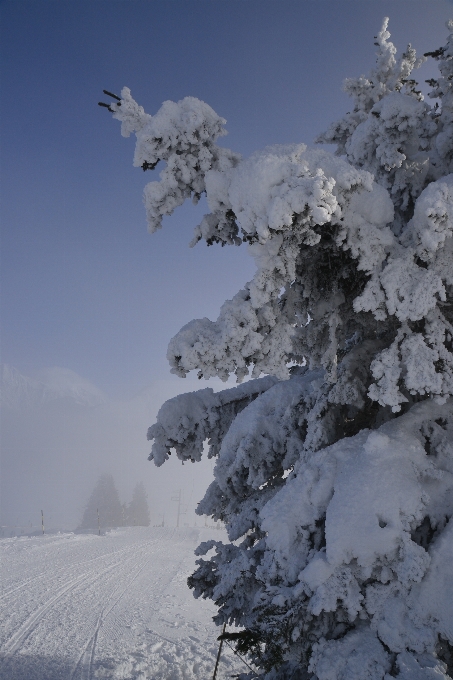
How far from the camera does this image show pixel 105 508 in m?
52.7

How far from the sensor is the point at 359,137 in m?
5.95

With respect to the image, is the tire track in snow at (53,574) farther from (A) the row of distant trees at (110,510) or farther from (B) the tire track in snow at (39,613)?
(A) the row of distant trees at (110,510)

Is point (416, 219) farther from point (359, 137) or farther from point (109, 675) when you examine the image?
point (109, 675)

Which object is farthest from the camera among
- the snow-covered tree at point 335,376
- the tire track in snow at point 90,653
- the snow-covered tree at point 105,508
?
the snow-covered tree at point 105,508

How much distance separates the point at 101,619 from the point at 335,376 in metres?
10.5

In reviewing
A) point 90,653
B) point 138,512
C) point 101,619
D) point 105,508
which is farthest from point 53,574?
point 138,512

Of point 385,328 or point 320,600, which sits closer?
point 320,600

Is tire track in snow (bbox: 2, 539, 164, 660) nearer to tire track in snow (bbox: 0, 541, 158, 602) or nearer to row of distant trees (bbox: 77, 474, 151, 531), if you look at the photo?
tire track in snow (bbox: 0, 541, 158, 602)

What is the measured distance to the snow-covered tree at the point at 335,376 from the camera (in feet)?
10.8

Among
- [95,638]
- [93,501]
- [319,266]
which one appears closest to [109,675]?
[95,638]

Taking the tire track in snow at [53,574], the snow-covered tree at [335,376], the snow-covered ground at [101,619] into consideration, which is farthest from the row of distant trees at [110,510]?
the snow-covered tree at [335,376]

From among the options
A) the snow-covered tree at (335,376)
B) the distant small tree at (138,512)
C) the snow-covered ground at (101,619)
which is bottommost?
the distant small tree at (138,512)

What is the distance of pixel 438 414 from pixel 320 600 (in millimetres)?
2404

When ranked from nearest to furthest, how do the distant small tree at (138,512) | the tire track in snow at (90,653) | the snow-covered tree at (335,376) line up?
the snow-covered tree at (335,376), the tire track in snow at (90,653), the distant small tree at (138,512)
